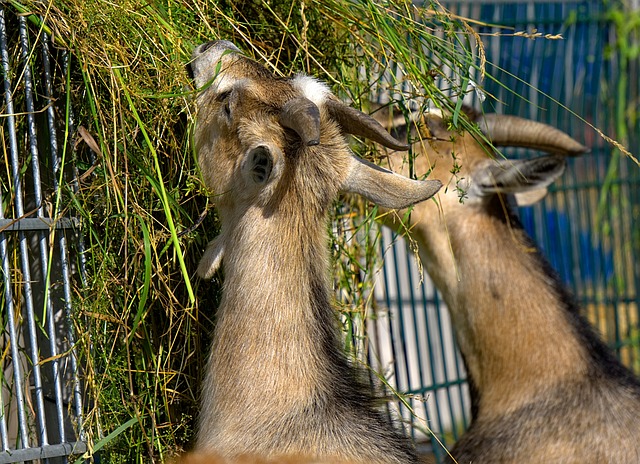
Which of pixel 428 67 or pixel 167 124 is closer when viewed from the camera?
pixel 167 124

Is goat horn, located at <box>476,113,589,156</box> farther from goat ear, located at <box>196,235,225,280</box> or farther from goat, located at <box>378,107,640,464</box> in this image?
goat ear, located at <box>196,235,225,280</box>

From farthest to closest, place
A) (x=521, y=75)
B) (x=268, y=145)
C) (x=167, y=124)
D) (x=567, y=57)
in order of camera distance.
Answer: (x=567, y=57), (x=521, y=75), (x=167, y=124), (x=268, y=145)

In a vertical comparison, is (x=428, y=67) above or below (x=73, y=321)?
above

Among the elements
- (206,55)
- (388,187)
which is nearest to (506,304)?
(388,187)

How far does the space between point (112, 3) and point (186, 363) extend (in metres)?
1.42

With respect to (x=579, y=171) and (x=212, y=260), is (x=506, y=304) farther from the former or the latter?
(x=579, y=171)

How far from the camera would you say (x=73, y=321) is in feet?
11.2

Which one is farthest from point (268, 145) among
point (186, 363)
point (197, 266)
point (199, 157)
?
point (186, 363)

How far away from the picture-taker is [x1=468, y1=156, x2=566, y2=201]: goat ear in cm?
480

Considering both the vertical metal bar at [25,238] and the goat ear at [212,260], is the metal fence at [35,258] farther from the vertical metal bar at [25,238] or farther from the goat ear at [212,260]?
the goat ear at [212,260]

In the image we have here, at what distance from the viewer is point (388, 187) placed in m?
3.19

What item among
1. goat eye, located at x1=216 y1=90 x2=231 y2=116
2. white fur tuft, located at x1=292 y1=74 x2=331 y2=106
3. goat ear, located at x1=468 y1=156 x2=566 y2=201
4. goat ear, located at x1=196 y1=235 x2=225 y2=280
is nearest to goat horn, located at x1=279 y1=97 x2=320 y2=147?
white fur tuft, located at x1=292 y1=74 x2=331 y2=106

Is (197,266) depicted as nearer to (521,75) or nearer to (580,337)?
(580,337)

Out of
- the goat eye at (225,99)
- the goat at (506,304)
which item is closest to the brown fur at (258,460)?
the goat eye at (225,99)
